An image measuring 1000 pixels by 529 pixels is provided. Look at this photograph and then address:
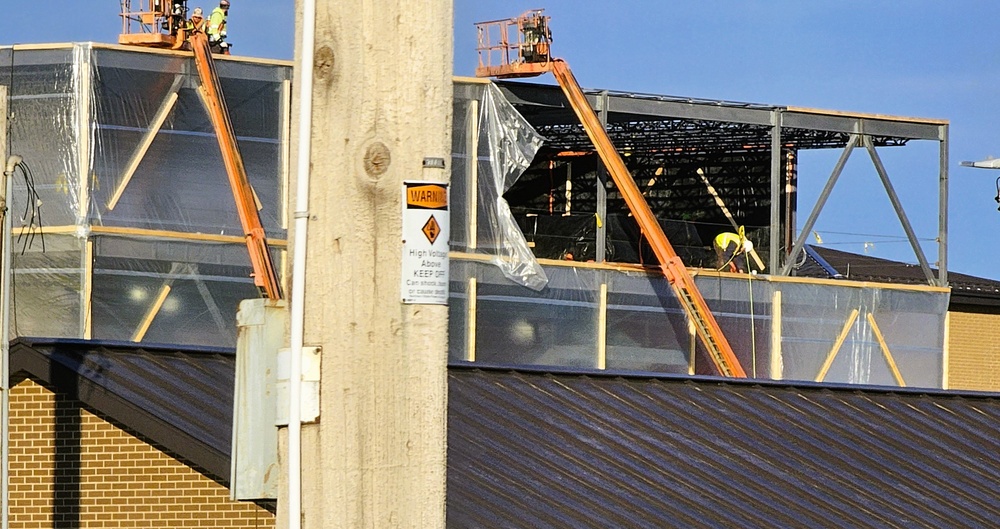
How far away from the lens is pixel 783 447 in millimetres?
15422

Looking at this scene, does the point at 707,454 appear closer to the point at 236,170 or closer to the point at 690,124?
the point at 236,170

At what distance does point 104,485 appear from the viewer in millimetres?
12688

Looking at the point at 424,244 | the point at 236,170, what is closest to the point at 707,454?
the point at 424,244

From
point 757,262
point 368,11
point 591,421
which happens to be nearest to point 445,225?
point 368,11

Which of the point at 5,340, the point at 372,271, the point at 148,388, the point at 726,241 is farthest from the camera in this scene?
the point at 726,241

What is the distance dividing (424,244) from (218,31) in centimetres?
2892

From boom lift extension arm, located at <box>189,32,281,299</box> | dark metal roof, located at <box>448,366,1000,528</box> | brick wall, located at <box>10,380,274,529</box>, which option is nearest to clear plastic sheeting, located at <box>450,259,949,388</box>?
boom lift extension arm, located at <box>189,32,281,299</box>

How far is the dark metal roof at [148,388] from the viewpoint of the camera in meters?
12.3

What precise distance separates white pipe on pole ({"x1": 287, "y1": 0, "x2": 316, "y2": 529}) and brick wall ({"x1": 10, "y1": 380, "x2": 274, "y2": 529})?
8592mm

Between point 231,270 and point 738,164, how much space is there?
17.2 meters

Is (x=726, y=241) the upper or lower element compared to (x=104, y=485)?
upper

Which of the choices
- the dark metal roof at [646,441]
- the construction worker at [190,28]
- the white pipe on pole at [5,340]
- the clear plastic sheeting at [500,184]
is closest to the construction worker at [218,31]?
the construction worker at [190,28]

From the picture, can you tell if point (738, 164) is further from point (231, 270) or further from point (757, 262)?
point (231, 270)

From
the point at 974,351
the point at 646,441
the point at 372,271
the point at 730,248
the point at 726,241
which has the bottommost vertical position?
the point at 974,351
